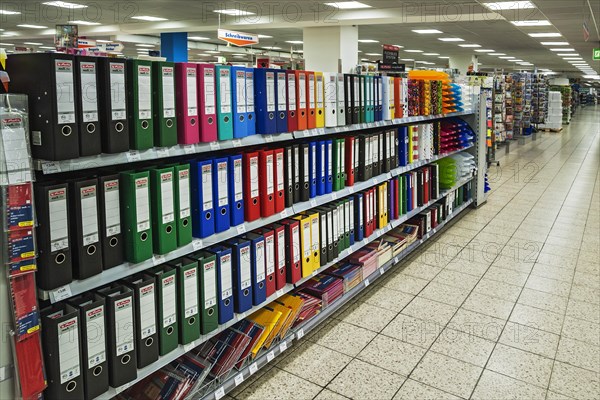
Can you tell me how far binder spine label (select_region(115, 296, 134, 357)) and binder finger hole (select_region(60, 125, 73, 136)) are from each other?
2.21 feet

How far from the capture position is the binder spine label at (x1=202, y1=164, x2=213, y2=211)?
2268 millimetres

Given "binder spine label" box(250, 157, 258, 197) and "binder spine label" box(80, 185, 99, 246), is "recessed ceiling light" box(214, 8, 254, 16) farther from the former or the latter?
"binder spine label" box(80, 185, 99, 246)

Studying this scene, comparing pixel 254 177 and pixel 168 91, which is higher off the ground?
pixel 168 91

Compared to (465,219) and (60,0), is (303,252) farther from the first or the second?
(60,0)

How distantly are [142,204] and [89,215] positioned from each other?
0.23 m

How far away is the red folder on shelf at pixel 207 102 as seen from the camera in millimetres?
2189

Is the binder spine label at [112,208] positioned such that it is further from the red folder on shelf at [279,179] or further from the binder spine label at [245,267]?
the red folder on shelf at [279,179]

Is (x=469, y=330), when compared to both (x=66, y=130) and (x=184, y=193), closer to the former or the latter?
(x=184, y=193)

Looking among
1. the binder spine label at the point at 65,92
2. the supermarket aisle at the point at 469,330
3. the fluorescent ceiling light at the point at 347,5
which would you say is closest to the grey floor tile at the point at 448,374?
the supermarket aisle at the point at 469,330

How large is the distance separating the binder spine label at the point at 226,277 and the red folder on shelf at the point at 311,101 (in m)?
1.02

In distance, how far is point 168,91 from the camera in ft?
6.67

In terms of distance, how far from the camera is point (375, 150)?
3.86 metres

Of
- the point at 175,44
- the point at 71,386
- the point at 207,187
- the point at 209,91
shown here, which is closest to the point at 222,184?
the point at 207,187

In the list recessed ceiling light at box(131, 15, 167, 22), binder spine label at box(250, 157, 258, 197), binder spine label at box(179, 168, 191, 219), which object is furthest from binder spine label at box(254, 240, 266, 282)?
recessed ceiling light at box(131, 15, 167, 22)
